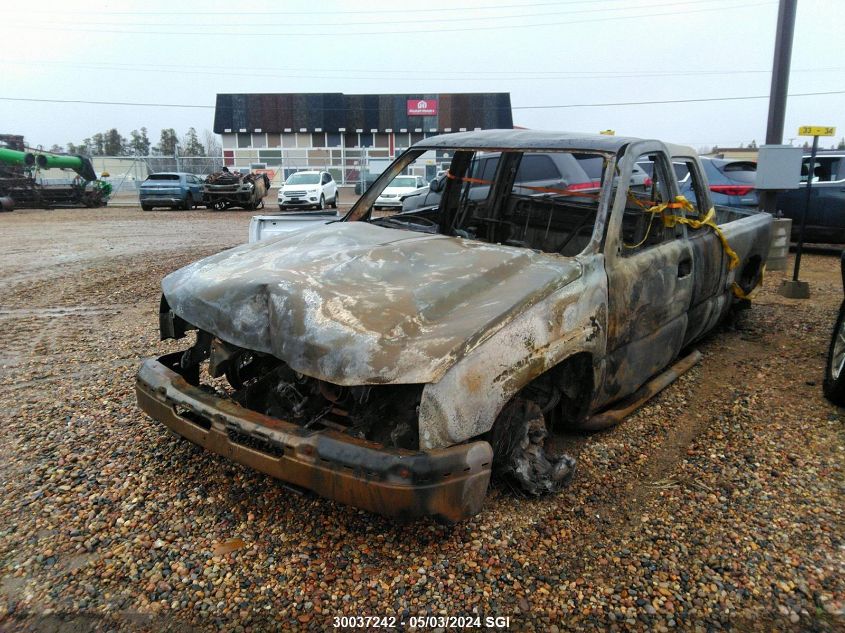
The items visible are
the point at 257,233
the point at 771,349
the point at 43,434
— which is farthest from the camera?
the point at 257,233

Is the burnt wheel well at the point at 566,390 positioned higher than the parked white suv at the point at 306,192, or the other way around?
the parked white suv at the point at 306,192

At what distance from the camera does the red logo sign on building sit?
43.2 meters

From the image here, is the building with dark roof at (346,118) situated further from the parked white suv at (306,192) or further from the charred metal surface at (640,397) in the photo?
the charred metal surface at (640,397)

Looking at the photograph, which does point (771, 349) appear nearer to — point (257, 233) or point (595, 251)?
point (595, 251)

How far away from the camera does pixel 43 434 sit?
361cm

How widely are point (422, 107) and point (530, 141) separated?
1646 inches

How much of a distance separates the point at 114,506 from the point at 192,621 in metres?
0.95

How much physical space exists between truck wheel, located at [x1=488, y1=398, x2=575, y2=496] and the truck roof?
1579 mm

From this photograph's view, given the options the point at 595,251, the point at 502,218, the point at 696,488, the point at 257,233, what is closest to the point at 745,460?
the point at 696,488

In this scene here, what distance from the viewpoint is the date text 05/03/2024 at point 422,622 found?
7.22ft

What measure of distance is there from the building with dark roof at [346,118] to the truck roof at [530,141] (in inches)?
1564

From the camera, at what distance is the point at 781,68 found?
896 cm

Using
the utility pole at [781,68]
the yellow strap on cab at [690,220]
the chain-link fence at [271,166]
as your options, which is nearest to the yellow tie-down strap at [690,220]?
the yellow strap on cab at [690,220]

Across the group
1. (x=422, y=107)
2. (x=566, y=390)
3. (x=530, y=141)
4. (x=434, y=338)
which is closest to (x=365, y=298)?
(x=434, y=338)
